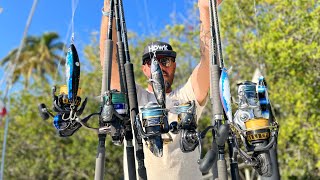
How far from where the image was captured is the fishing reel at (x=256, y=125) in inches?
64.5

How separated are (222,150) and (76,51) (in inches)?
30.1

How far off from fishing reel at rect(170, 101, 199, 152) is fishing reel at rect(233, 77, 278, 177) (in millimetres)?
158

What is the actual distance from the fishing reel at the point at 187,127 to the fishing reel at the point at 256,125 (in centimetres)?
16

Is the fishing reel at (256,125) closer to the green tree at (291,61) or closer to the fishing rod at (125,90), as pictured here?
the fishing rod at (125,90)

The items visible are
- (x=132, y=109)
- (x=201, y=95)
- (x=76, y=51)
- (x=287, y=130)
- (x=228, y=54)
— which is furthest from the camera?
(x=228, y=54)

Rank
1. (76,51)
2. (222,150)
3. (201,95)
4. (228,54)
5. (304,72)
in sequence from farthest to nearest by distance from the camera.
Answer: (228,54) → (304,72) → (201,95) → (76,51) → (222,150)

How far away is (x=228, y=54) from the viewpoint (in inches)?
420

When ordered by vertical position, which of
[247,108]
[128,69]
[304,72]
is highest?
[304,72]

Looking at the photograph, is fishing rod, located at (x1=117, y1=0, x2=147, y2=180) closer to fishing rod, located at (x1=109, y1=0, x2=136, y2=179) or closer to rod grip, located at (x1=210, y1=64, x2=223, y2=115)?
fishing rod, located at (x1=109, y1=0, x2=136, y2=179)

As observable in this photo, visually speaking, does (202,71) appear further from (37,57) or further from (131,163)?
(37,57)

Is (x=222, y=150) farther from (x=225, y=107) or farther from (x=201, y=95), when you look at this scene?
(x=201, y=95)

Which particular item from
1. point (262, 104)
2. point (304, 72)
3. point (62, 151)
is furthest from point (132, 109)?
point (62, 151)

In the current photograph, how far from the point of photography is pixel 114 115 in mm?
1741

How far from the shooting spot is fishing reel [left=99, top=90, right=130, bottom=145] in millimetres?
1732
